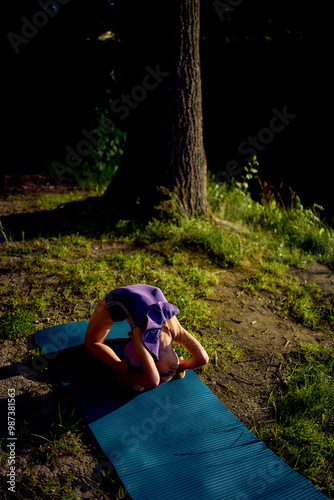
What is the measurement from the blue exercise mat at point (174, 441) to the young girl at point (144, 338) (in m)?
0.10

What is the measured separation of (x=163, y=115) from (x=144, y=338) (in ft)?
9.68

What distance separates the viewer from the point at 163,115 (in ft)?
14.3

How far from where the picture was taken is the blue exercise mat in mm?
1857

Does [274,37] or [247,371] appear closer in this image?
[247,371]

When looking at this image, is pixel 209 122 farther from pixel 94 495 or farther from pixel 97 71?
pixel 94 495

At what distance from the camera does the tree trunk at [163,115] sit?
425 centimetres

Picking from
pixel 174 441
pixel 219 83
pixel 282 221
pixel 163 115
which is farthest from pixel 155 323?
pixel 219 83

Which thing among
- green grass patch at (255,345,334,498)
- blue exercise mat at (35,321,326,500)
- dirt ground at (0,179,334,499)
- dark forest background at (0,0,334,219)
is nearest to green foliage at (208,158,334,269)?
dirt ground at (0,179,334,499)

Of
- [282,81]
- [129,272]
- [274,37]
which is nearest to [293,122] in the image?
[282,81]

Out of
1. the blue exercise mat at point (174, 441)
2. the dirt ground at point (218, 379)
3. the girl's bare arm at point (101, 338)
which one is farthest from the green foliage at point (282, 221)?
the girl's bare arm at point (101, 338)

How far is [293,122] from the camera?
7.99 meters

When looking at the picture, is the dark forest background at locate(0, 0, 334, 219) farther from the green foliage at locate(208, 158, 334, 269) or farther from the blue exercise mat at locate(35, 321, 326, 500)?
the blue exercise mat at locate(35, 321, 326, 500)

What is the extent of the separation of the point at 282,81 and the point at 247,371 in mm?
6978

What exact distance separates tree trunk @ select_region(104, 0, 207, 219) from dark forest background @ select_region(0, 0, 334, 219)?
1.19 metres
